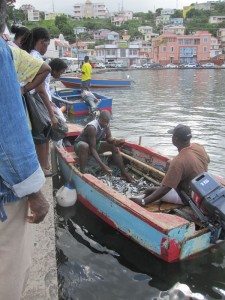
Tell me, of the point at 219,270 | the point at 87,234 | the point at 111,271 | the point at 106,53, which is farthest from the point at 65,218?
the point at 106,53

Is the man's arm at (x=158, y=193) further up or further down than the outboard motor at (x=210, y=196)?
further down

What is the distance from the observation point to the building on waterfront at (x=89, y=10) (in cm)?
18321

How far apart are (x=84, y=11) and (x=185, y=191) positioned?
19475 cm

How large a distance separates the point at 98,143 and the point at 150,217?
115 inches

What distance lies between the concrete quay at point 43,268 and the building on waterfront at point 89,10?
19231cm

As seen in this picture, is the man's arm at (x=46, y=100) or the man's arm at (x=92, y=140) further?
the man's arm at (x=92, y=140)

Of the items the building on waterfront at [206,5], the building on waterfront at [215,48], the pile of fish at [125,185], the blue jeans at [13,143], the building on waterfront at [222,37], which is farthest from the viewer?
the building on waterfront at [206,5]

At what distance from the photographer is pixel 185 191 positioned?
4.55 m

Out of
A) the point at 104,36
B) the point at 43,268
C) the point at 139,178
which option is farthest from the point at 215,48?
the point at 43,268

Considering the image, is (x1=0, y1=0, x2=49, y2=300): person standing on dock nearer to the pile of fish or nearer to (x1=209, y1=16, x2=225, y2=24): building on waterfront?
the pile of fish

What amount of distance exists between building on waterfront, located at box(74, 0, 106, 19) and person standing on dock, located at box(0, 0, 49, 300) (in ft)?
636

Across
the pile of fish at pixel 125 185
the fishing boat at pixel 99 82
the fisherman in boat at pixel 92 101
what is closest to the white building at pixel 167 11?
the fishing boat at pixel 99 82

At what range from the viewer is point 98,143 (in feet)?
22.3

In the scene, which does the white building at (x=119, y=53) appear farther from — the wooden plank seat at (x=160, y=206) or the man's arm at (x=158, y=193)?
the man's arm at (x=158, y=193)
